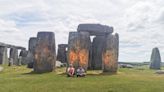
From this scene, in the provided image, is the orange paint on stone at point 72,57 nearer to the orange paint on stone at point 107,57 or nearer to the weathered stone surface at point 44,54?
the weathered stone surface at point 44,54

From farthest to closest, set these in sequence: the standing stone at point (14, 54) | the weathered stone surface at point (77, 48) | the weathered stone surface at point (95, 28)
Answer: the standing stone at point (14, 54) → the weathered stone surface at point (95, 28) → the weathered stone surface at point (77, 48)

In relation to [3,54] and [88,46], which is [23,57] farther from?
[88,46]

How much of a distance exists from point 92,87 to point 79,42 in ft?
41.7

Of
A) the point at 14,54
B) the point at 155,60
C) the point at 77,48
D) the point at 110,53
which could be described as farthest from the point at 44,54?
the point at 155,60

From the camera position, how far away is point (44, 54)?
4091 cm

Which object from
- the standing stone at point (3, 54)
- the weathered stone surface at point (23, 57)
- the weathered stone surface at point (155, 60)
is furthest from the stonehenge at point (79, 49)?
the weathered stone surface at point (23, 57)

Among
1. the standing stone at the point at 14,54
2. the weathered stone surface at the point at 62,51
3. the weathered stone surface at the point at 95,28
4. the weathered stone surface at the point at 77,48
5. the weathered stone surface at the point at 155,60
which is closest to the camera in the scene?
the weathered stone surface at the point at 77,48

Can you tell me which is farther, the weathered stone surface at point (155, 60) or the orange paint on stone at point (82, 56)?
the weathered stone surface at point (155, 60)

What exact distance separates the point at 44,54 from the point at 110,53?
6615 millimetres

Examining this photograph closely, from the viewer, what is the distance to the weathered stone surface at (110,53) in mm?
40469

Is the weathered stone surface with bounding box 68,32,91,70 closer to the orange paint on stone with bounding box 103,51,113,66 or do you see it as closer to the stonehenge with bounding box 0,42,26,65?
the orange paint on stone with bounding box 103,51,113,66

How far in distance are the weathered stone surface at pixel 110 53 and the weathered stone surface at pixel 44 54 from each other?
214 inches

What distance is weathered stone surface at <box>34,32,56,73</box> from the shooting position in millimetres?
40875

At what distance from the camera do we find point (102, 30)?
4266 cm
